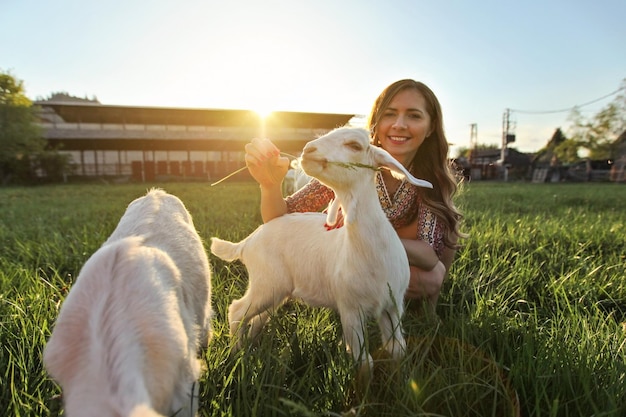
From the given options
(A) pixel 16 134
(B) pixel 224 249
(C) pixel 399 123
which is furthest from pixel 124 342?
(A) pixel 16 134

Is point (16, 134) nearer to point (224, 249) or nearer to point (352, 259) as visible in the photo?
point (224, 249)

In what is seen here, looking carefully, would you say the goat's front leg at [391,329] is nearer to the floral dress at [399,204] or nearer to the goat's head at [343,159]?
the goat's head at [343,159]

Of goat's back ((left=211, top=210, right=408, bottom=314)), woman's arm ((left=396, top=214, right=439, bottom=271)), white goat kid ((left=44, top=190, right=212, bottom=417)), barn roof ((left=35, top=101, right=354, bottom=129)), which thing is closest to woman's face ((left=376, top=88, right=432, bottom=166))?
woman's arm ((left=396, top=214, right=439, bottom=271))

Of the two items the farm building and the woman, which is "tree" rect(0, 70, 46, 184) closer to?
the farm building

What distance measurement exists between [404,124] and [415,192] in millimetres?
470

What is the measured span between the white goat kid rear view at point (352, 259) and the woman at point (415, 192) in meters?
0.57

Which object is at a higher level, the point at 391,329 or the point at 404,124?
the point at 404,124

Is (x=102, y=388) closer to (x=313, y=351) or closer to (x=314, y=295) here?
(x=313, y=351)

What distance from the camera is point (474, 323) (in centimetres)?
221

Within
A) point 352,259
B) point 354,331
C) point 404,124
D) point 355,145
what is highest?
point 404,124

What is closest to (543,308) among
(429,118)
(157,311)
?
(429,118)

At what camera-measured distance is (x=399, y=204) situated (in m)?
2.98

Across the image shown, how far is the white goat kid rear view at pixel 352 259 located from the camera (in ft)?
6.22

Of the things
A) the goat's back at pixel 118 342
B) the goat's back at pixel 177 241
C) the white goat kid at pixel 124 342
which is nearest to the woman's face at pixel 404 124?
the goat's back at pixel 177 241
